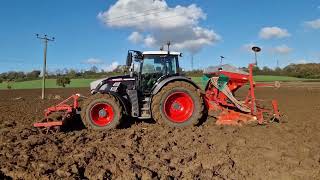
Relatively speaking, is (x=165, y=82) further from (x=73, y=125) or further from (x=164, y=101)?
(x=73, y=125)

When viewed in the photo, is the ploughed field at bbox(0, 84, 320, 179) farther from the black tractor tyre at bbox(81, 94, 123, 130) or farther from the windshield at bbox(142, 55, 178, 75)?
the windshield at bbox(142, 55, 178, 75)

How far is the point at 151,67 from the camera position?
11.8m

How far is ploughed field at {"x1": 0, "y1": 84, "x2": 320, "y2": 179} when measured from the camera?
6531 millimetres


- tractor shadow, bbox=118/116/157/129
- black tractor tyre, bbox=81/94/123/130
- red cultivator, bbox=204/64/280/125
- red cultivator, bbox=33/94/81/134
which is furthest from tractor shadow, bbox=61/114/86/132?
red cultivator, bbox=204/64/280/125

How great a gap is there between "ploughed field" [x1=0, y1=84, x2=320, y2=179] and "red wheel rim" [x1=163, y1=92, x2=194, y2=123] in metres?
0.54

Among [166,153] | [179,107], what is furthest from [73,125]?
[166,153]

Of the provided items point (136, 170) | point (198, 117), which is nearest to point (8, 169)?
point (136, 170)

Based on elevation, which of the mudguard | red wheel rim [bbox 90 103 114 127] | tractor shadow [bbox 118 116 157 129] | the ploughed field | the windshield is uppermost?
the windshield

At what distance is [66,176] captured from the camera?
6188mm

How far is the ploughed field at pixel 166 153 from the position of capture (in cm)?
653

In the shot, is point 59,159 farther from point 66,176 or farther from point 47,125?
point 47,125

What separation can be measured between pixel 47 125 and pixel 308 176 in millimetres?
6525

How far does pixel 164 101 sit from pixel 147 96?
0.71 m

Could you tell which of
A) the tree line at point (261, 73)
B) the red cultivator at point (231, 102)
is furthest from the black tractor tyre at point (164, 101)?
the tree line at point (261, 73)
